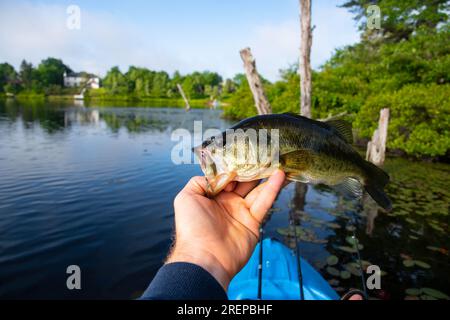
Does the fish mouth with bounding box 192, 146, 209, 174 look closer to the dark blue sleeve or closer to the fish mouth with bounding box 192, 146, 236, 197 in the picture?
the fish mouth with bounding box 192, 146, 236, 197

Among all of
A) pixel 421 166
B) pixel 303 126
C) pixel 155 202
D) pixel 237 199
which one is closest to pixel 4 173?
pixel 155 202

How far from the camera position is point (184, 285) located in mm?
2127

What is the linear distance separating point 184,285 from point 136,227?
761 cm

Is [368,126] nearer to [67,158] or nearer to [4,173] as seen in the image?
[67,158]

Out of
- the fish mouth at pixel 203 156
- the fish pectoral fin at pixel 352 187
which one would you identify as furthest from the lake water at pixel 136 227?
the fish mouth at pixel 203 156

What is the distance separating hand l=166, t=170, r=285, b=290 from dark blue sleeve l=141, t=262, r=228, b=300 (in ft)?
0.47

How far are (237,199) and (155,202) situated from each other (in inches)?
327

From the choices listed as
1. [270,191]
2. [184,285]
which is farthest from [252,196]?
[184,285]

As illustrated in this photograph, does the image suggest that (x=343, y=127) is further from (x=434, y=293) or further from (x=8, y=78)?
(x=8, y=78)

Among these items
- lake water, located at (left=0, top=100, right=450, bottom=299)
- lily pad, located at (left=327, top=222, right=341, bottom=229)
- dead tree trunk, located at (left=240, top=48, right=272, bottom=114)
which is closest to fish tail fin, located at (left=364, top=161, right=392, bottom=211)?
lake water, located at (left=0, top=100, right=450, bottom=299)

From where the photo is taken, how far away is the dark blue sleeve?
2059mm

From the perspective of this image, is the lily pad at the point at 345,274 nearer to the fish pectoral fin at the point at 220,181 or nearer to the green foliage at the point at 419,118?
the fish pectoral fin at the point at 220,181

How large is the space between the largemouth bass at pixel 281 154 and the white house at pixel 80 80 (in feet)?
539

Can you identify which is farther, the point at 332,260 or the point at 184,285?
the point at 332,260
